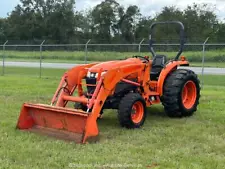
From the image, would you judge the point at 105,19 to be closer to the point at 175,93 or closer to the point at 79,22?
the point at 79,22

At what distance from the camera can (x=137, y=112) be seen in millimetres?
7688

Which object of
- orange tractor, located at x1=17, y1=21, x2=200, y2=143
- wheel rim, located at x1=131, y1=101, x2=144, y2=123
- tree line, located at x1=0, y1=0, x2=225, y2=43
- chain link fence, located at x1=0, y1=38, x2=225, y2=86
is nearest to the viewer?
orange tractor, located at x1=17, y1=21, x2=200, y2=143

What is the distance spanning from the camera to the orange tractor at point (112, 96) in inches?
265

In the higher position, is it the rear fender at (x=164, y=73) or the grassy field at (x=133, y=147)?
the rear fender at (x=164, y=73)

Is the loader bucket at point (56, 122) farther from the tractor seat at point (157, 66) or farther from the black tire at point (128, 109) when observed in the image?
the tractor seat at point (157, 66)

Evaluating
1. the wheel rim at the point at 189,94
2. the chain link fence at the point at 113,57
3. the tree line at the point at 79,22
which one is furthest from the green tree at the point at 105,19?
the wheel rim at the point at 189,94

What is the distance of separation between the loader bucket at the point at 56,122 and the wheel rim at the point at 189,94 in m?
3.19

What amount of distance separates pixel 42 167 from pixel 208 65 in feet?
81.8

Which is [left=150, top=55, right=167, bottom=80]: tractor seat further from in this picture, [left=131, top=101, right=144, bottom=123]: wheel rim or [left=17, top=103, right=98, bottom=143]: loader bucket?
[left=17, top=103, right=98, bottom=143]: loader bucket

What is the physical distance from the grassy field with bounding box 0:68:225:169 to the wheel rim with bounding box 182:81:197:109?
363 mm

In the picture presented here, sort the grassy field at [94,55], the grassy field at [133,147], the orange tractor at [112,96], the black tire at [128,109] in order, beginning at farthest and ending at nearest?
the grassy field at [94,55], the black tire at [128,109], the orange tractor at [112,96], the grassy field at [133,147]

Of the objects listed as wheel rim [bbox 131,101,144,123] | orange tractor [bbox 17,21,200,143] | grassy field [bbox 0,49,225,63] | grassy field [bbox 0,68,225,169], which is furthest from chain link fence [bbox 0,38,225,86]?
wheel rim [bbox 131,101,144,123]

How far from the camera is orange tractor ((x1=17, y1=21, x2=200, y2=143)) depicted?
6.73m

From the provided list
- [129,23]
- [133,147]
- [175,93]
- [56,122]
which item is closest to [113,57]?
[175,93]
